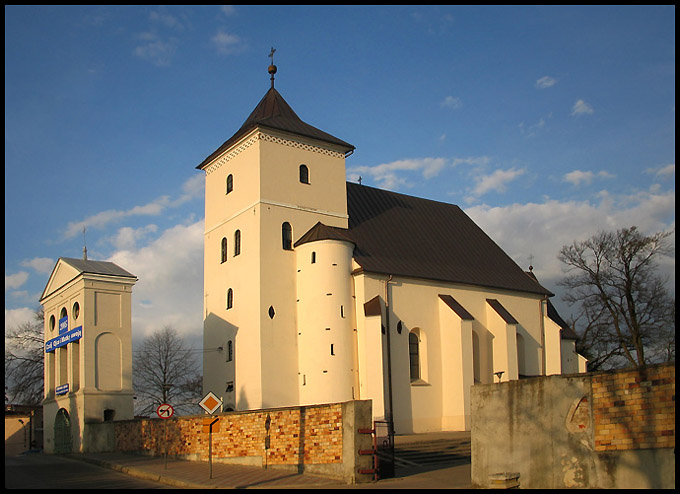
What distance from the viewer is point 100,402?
1260 inches

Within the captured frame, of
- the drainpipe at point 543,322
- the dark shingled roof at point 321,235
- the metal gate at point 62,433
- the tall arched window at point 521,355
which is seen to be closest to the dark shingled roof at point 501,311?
the tall arched window at point 521,355

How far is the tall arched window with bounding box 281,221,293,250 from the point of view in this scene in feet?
119

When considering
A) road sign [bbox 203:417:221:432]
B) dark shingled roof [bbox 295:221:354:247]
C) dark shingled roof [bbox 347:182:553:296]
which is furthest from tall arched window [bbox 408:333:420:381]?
road sign [bbox 203:417:221:432]

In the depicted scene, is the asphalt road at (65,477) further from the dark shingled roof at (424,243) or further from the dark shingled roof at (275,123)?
the dark shingled roof at (275,123)

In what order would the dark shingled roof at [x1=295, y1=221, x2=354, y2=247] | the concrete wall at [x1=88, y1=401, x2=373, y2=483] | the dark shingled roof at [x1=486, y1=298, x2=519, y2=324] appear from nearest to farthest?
the concrete wall at [x1=88, y1=401, x2=373, y2=483], the dark shingled roof at [x1=295, y1=221, x2=354, y2=247], the dark shingled roof at [x1=486, y1=298, x2=519, y2=324]

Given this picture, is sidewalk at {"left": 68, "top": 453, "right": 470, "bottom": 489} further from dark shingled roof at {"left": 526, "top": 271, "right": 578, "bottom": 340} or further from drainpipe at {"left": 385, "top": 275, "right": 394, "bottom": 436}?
dark shingled roof at {"left": 526, "top": 271, "right": 578, "bottom": 340}

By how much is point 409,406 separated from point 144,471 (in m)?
15.7

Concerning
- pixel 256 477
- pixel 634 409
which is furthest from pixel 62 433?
pixel 634 409

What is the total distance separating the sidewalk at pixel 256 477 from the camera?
18.3 m

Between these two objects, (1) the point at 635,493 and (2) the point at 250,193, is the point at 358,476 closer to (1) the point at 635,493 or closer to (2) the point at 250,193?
(1) the point at 635,493

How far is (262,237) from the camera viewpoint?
35.4 meters

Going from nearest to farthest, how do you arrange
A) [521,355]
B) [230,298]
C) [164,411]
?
1. [164,411]
2. [230,298]
3. [521,355]

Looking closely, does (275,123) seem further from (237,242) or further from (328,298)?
(328,298)

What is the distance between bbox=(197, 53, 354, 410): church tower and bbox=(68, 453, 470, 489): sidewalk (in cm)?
964
